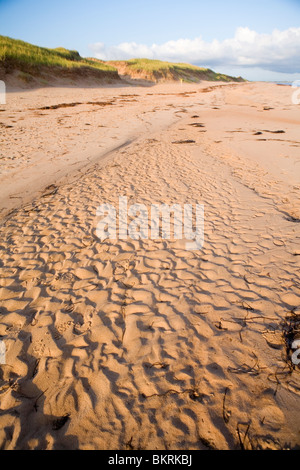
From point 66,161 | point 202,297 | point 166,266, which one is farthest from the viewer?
point 66,161

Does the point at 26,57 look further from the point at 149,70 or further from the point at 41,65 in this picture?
the point at 149,70

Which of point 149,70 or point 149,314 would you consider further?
point 149,70

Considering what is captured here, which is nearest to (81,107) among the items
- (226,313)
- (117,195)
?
(117,195)

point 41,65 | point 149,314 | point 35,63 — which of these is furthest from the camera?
point 41,65

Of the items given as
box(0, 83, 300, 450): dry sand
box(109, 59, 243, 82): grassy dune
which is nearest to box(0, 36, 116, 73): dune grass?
box(109, 59, 243, 82): grassy dune

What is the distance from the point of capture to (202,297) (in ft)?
10.0

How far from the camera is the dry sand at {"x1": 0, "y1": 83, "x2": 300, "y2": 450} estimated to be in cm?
194

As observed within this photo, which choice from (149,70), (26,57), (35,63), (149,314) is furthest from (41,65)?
(149,314)

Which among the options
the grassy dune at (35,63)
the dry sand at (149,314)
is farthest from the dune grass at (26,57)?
the dry sand at (149,314)

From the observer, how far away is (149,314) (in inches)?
114

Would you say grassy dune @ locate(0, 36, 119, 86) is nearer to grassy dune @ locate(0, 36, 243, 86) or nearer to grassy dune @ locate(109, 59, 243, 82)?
grassy dune @ locate(0, 36, 243, 86)

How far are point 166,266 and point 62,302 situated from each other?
1.61m

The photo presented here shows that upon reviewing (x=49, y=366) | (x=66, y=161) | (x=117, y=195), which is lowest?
(x=49, y=366)

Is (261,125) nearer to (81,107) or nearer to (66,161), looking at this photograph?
(66,161)
